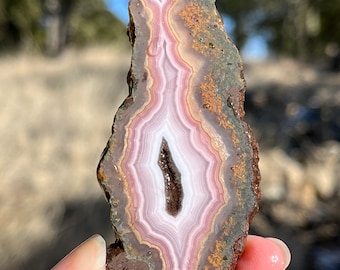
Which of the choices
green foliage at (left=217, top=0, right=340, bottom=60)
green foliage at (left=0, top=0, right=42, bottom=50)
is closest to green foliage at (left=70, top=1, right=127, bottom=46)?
green foliage at (left=0, top=0, right=42, bottom=50)

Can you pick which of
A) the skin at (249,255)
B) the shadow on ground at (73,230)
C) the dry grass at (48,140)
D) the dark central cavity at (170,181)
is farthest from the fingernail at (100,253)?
the dry grass at (48,140)

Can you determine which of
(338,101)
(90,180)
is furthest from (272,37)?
(90,180)

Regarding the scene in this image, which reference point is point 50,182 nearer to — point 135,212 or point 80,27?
point 135,212

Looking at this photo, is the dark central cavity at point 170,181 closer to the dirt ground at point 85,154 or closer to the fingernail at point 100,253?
the fingernail at point 100,253

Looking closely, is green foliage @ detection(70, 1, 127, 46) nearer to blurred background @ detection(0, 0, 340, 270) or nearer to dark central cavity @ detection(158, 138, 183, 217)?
blurred background @ detection(0, 0, 340, 270)

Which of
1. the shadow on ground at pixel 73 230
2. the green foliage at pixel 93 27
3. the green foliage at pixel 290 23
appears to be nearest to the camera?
the shadow on ground at pixel 73 230

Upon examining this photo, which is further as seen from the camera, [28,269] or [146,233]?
[28,269]
